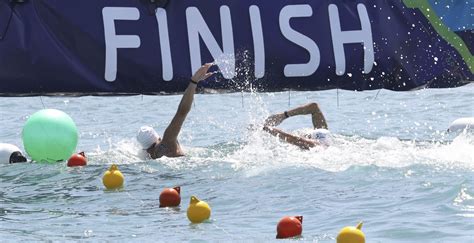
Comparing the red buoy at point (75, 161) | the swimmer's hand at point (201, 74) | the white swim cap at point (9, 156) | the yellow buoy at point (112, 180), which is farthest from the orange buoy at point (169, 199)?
the white swim cap at point (9, 156)

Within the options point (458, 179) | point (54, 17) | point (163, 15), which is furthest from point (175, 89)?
point (458, 179)

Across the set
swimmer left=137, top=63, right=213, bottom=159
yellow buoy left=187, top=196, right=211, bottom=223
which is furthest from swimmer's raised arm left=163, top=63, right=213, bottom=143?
yellow buoy left=187, top=196, right=211, bottom=223

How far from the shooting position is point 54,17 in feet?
36.7

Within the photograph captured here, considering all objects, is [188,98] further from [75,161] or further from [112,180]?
[75,161]

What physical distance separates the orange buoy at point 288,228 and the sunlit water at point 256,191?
145 millimetres

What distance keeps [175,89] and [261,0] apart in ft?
4.80

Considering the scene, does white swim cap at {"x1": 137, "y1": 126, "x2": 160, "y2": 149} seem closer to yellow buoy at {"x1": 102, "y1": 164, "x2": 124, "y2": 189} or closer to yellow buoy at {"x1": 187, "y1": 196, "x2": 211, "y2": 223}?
yellow buoy at {"x1": 102, "y1": 164, "x2": 124, "y2": 189}

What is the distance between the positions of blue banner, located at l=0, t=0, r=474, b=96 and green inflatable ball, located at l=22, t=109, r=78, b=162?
471 millimetres

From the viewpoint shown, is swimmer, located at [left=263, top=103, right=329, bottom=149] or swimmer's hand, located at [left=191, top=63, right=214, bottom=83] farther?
swimmer, located at [left=263, top=103, right=329, bottom=149]

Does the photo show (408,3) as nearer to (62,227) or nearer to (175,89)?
(175,89)

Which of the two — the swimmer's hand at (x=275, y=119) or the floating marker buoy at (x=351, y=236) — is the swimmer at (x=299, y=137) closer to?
the swimmer's hand at (x=275, y=119)

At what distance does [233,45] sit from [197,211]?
143 inches

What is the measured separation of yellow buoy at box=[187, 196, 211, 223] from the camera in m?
8.25

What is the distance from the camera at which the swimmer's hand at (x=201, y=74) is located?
10562 millimetres
